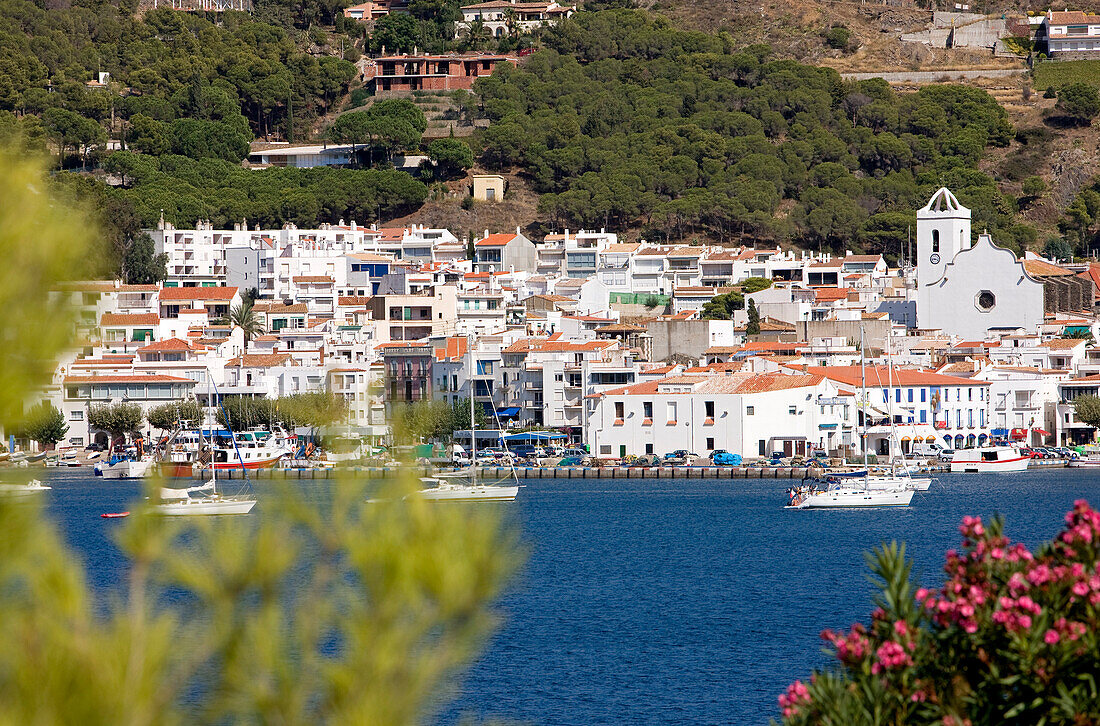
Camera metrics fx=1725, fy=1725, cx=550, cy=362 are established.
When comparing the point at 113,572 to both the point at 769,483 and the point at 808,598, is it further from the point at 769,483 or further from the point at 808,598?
the point at 769,483

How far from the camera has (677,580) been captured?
126ft

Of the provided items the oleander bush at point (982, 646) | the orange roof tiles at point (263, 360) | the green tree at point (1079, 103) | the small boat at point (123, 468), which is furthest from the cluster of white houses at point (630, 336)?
the oleander bush at point (982, 646)

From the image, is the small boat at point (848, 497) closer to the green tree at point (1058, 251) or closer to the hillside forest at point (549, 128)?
the hillside forest at point (549, 128)

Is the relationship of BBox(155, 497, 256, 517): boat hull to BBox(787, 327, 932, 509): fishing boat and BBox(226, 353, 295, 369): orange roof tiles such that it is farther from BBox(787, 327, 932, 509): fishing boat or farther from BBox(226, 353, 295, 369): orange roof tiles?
BBox(226, 353, 295, 369): orange roof tiles

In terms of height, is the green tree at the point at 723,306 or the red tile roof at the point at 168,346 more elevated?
the green tree at the point at 723,306

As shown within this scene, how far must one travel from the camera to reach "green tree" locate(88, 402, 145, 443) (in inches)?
2616

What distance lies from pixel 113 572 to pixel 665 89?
76.6 meters

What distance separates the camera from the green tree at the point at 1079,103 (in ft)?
343

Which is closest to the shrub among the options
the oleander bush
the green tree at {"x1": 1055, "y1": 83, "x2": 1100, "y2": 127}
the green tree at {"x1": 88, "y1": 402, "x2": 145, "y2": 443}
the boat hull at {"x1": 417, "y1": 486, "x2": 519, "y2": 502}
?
the green tree at {"x1": 1055, "y1": 83, "x2": 1100, "y2": 127}

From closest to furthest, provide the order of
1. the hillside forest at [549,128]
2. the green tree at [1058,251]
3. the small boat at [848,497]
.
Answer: the small boat at [848,497]
the green tree at [1058,251]
the hillside forest at [549,128]

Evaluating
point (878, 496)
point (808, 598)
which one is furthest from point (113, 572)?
point (878, 496)

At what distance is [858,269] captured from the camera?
286 feet

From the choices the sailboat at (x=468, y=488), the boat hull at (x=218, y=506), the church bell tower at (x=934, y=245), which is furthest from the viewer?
the church bell tower at (x=934, y=245)

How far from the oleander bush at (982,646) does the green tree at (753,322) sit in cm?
6674
